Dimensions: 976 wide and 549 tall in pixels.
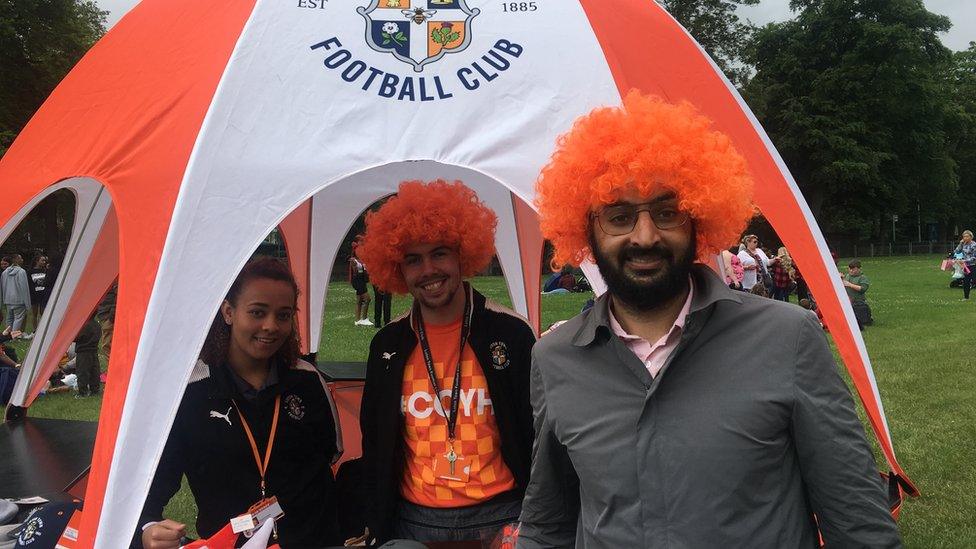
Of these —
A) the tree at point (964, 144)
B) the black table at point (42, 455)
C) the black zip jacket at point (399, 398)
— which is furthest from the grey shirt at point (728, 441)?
the tree at point (964, 144)

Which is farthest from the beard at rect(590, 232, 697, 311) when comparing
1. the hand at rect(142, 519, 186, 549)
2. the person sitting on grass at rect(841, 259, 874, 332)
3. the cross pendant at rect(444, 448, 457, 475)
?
the person sitting on grass at rect(841, 259, 874, 332)

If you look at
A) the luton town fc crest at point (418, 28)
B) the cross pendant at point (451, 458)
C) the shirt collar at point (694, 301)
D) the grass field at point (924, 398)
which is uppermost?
the luton town fc crest at point (418, 28)

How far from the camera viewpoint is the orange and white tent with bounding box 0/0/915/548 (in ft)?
8.10

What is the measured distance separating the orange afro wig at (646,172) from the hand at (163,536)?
1.67 m

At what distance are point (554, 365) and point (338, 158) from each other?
5.09 feet

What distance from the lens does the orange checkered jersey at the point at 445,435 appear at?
2615mm

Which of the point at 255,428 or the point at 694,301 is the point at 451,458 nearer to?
the point at 255,428

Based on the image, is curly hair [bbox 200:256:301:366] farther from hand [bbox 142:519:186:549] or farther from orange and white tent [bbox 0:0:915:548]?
hand [bbox 142:519:186:549]

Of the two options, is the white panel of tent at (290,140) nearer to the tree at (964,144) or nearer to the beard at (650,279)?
the beard at (650,279)

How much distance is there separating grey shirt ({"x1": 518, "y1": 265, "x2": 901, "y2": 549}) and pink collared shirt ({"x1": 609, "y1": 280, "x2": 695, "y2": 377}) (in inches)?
2.1

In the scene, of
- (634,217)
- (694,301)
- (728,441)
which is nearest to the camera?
(728,441)

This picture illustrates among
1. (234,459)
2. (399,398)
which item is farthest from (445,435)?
(234,459)

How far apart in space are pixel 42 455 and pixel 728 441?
458cm

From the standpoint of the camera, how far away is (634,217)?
1637mm
